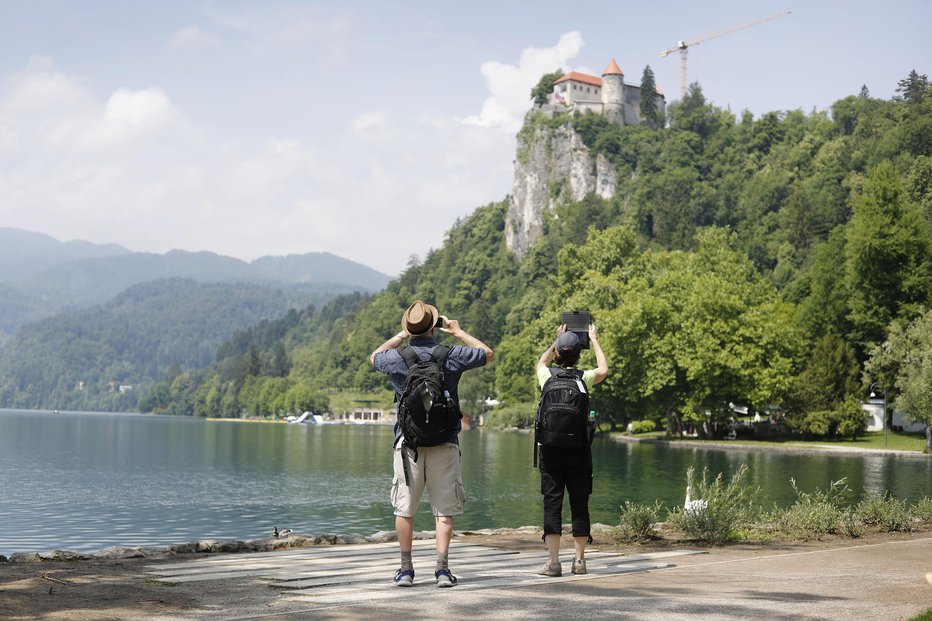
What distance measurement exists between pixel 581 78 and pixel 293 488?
160115mm

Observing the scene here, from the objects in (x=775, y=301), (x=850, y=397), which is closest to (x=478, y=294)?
(x=775, y=301)

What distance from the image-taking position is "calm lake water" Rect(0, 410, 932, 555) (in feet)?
85.4

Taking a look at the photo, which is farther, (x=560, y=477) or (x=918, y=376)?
(x=918, y=376)

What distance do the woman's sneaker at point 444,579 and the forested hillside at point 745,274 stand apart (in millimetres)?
52129

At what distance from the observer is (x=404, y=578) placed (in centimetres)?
816

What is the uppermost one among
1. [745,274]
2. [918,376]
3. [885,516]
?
[745,274]

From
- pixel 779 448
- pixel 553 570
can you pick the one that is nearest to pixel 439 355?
pixel 553 570

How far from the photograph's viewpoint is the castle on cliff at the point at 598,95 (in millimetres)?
186875

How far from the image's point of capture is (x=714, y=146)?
176m

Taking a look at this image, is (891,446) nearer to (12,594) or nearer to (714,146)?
(12,594)

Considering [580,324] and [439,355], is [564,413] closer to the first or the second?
[580,324]

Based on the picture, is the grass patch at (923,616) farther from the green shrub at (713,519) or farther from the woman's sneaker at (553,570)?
the green shrub at (713,519)

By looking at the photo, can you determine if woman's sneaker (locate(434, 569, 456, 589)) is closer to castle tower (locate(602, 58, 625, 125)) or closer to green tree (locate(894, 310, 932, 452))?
green tree (locate(894, 310, 932, 452))

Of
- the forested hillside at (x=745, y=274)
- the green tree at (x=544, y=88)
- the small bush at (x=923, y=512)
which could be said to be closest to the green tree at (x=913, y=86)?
the forested hillside at (x=745, y=274)
